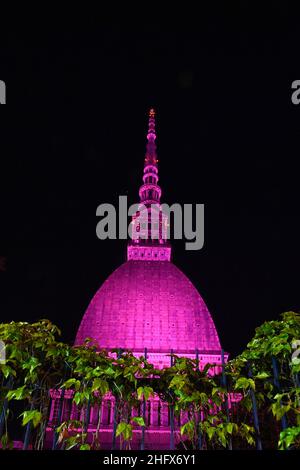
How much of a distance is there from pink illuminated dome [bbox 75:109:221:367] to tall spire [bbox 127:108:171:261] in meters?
0.13

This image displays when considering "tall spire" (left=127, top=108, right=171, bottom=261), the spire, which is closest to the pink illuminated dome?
"tall spire" (left=127, top=108, right=171, bottom=261)

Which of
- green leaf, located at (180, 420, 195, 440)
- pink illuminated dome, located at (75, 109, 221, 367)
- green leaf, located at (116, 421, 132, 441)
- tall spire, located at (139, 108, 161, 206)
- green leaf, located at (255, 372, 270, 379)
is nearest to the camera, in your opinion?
green leaf, located at (116, 421, 132, 441)

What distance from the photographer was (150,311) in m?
47.0

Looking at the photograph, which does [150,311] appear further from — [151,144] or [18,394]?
[18,394]

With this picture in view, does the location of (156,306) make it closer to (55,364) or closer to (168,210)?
(168,210)

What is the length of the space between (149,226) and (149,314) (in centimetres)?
1324

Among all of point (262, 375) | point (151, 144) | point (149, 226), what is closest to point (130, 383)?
point (262, 375)

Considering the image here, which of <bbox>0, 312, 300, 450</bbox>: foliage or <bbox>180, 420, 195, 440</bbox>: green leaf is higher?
<bbox>0, 312, 300, 450</bbox>: foliage

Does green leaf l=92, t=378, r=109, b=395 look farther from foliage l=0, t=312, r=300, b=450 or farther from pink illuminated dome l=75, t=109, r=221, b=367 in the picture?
pink illuminated dome l=75, t=109, r=221, b=367

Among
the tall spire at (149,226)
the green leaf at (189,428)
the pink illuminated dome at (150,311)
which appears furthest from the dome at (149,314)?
the green leaf at (189,428)

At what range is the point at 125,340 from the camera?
1753 inches

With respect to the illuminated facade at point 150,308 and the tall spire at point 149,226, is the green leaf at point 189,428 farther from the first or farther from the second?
the tall spire at point 149,226

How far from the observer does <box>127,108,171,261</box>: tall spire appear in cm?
5316

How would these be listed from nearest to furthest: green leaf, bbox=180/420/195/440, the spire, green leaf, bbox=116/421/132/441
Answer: green leaf, bbox=116/421/132/441 < green leaf, bbox=180/420/195/440 < the spire
